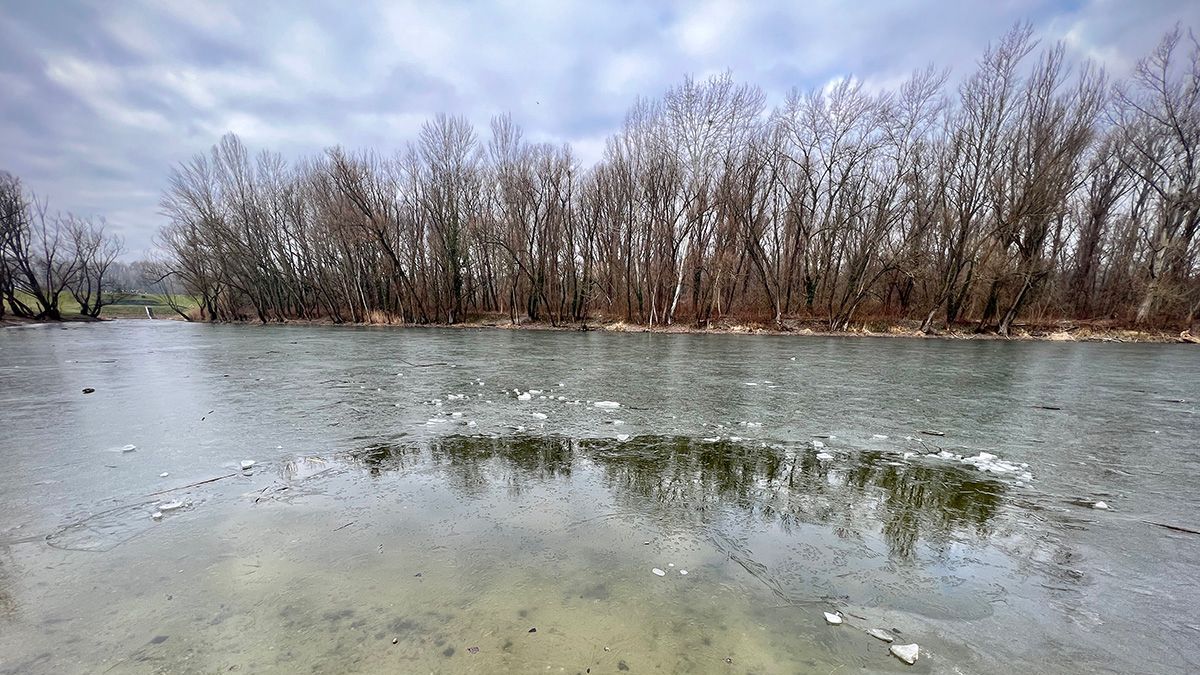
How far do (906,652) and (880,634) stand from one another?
140 mm

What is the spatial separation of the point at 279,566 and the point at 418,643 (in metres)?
1.18

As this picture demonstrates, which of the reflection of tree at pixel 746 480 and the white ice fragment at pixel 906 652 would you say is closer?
the white ice fragment at pixel 906 652

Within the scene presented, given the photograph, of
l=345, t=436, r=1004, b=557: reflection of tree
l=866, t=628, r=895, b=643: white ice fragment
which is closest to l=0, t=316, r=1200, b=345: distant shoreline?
l=345, t=436, r=1004, b=557: reflection of tree

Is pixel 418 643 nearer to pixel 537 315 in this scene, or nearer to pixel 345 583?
pixel 345 583

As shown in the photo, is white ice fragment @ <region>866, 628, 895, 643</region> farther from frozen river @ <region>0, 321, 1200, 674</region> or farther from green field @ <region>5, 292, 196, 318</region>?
green field @ <region>5, 292, 196, 318</region>

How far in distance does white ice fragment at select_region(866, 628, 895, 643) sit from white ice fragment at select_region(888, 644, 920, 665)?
0.20 ft

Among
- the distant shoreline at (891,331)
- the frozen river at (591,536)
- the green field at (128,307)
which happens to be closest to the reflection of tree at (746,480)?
the frozen river at (591,536)

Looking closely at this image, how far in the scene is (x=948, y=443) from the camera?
4855 mm

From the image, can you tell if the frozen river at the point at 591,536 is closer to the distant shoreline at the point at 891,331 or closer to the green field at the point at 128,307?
the distant shoreline at the point at 891,331

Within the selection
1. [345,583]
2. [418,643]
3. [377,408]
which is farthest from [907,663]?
[377,408]

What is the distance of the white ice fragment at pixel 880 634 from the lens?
6.45 ft

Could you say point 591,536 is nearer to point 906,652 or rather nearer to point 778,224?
point 906,652

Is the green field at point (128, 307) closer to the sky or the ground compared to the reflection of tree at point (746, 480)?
closer to the sky

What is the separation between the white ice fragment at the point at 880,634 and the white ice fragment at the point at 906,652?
0.06 metres
